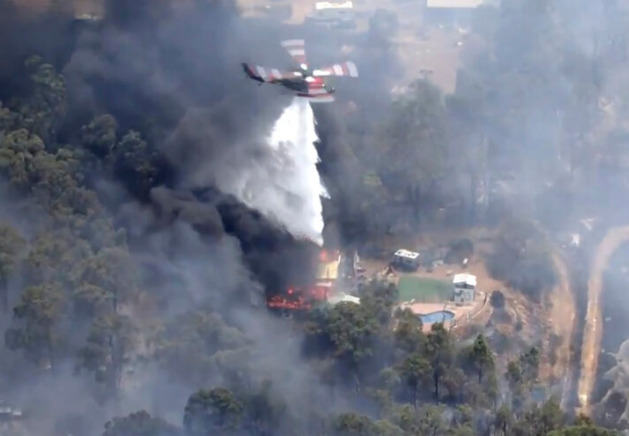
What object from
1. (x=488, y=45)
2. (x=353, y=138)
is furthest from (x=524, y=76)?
(x=353, y=138)

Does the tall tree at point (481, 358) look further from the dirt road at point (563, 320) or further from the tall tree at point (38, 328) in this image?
the tall tree at point (38, 328)

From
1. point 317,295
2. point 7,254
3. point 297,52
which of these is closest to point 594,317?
point 317,295

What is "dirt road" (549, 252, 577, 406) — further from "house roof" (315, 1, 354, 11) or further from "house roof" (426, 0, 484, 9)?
"house roof" (426, 0, 484, 9)

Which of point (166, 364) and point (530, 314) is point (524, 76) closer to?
point (530, 314)

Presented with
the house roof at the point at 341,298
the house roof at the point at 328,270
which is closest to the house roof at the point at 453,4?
the house roof at the point at 328,270

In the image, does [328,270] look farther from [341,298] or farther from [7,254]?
[7,254]

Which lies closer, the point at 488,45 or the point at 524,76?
the point at 524,76
